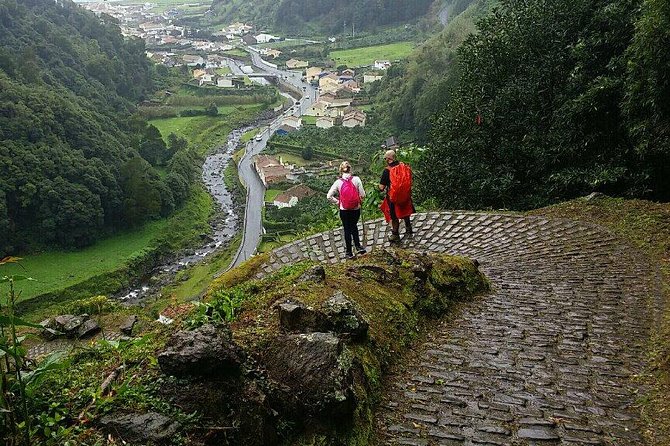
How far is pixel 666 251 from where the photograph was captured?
805 cm

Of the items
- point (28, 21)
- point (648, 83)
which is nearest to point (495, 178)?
point (648, 83)

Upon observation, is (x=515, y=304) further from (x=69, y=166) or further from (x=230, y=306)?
(x=69, y=166)

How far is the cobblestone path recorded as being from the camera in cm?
373

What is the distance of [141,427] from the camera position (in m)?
2.62

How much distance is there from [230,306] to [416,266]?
2.45 m

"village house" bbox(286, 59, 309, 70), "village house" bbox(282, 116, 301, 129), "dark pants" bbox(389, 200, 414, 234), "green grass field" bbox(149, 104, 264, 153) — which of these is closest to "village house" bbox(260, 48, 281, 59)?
"village house" bbox(286, 59, 309, 70)

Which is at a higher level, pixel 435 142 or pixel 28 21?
pixel 28 21

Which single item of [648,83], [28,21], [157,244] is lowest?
[157,244]

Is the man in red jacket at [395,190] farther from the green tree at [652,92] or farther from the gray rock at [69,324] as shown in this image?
the gray rock at [69,324]

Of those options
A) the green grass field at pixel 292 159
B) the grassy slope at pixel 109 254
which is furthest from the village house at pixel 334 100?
the grassy slope at pixel 109 254

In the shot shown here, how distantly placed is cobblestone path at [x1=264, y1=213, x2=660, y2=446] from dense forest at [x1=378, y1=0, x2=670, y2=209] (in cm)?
323

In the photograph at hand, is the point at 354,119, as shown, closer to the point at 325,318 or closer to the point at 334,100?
the point at 334,100

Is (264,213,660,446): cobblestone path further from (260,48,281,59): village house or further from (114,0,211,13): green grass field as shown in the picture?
(114,0,211,13): green grass field

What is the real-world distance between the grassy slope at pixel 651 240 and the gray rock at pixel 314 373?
210 cm
